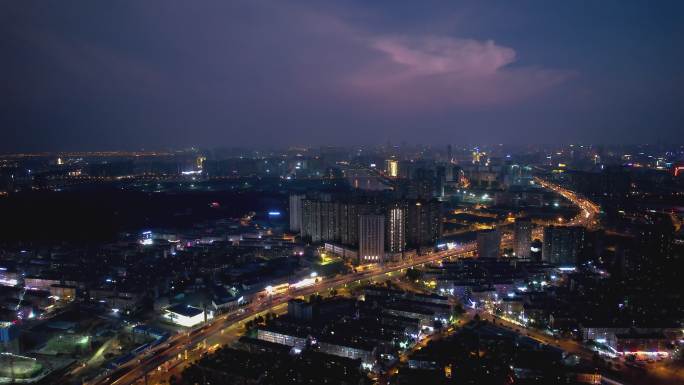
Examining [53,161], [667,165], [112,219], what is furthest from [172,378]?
[53,161]

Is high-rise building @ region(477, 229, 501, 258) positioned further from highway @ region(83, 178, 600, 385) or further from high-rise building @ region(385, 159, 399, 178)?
high-rise building @ region(385, 159, 399, 178)

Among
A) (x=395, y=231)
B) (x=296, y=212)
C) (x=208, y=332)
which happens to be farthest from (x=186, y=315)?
(x=296, y=212)

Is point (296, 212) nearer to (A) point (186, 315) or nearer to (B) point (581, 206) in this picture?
(A) point (186, 315)

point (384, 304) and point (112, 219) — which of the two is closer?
point (384, 304)

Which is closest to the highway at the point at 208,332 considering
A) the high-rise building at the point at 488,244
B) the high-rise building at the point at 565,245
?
the high-rise building at the point at 488,244

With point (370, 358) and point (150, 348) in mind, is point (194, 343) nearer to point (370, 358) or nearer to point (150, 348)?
point (150, 348)

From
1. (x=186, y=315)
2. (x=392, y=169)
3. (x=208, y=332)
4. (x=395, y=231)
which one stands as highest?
(x=392, y=169)
